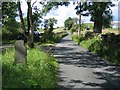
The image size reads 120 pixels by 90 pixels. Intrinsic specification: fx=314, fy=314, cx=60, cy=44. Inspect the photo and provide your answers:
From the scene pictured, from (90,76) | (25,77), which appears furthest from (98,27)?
(25,77)

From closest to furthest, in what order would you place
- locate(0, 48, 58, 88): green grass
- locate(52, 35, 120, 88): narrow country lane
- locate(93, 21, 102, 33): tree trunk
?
locate(0, 48, 58, 88): green grass → locate(52, 35, 120, 88): narrow country lane → locate(93, 21, 102, 33): tree trunk

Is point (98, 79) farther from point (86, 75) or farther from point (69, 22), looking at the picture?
point (69, 22)

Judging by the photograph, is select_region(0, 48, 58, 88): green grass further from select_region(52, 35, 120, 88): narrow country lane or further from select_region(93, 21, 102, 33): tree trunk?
select_region(93, 21, 102, 33): tree trunk

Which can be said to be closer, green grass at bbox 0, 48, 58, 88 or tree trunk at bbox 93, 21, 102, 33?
green grass at bbox 0, 48, 58, 88

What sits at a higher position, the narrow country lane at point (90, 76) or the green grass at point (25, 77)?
the green grass at point (25, 77)

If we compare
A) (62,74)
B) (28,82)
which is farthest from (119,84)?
(28,82)

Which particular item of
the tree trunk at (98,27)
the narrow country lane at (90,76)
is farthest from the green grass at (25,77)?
the tree trunk at (98,27)

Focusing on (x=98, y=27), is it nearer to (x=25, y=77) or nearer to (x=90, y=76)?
(x=90, y=76)

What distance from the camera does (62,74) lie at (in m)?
13.8

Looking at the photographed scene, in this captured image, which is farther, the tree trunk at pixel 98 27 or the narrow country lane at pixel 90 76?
the tree trunk at pixel 98 27

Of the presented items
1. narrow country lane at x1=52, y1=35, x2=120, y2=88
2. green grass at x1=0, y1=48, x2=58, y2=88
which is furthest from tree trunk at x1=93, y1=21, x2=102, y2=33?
green grass at x1=0, y1=48, x2=58, y2=88

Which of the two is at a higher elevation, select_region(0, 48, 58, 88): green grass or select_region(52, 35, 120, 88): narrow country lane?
select_region(0, 48, 58, 88): green grass

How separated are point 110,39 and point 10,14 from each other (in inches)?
328

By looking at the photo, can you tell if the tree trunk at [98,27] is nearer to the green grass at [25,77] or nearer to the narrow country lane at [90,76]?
the narrow country lane at [90,76]
